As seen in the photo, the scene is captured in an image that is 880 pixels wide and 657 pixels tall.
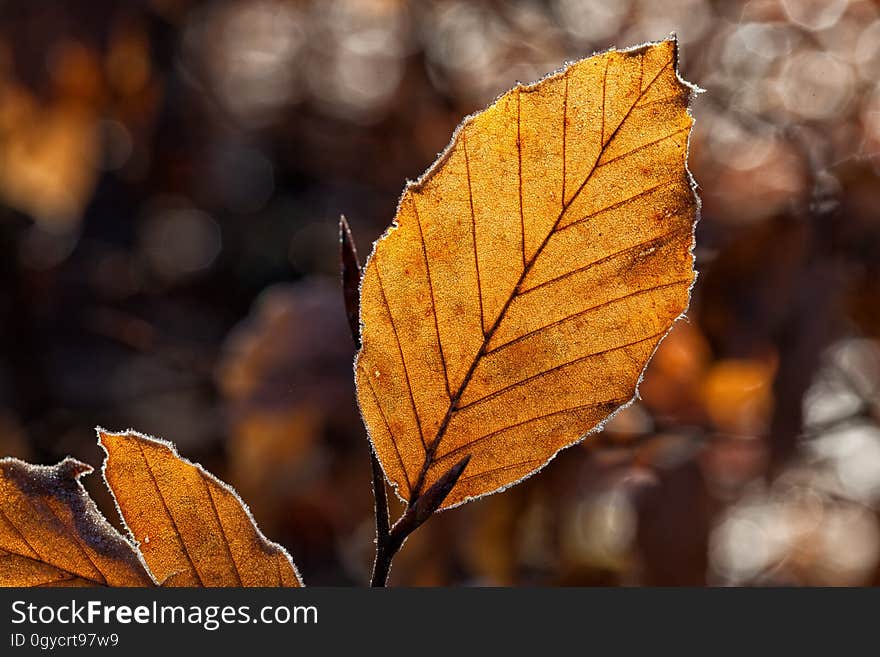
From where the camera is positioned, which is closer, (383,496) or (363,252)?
(383,496)

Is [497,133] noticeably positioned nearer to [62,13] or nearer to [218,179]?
[62,13]

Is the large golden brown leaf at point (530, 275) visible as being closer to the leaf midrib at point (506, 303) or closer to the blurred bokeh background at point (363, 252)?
the leaf midrib at point (506, 303)

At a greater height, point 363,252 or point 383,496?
point 363,252

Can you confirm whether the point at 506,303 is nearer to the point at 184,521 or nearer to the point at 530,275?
the point at 530,275

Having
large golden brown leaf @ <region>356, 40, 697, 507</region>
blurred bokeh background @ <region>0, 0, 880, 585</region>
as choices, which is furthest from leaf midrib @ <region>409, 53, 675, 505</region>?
blurred bokeh background @ <region>0, 0, 880, 585</region>

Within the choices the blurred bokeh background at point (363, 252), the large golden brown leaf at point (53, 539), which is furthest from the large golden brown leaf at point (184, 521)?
the blurred bokeh background at point (363, 252)

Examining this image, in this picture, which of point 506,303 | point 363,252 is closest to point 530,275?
point 506,303

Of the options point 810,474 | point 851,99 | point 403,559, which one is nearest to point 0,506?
point 403,559
